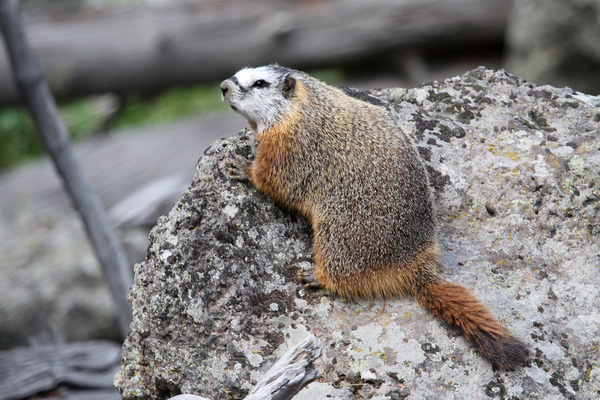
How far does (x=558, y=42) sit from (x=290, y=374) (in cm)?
888

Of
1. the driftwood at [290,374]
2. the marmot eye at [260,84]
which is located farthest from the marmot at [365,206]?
the driftwood at [290,374]

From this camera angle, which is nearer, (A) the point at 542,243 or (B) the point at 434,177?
(A) the point at 542,243

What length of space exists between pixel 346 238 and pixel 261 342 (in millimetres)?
815

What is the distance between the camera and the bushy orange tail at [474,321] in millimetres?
3654

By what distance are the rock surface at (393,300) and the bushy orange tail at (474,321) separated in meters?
0.07

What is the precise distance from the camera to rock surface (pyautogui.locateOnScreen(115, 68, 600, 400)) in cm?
372

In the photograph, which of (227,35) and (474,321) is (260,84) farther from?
(227,35)

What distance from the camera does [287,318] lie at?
3920 mm

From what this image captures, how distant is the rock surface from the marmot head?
22 cm

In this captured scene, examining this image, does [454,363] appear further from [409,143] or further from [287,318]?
[409,143]

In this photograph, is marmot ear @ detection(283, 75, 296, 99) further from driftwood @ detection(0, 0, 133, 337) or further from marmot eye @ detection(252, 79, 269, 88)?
driftwood @ detection(0, 0, 133, 337)

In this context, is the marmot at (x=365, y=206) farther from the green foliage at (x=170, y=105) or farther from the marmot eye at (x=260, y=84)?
the green foliage at (x=170, y=105)

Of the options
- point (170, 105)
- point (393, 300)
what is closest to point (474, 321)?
point (393, 300)

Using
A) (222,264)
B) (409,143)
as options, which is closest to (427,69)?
(409,143)
